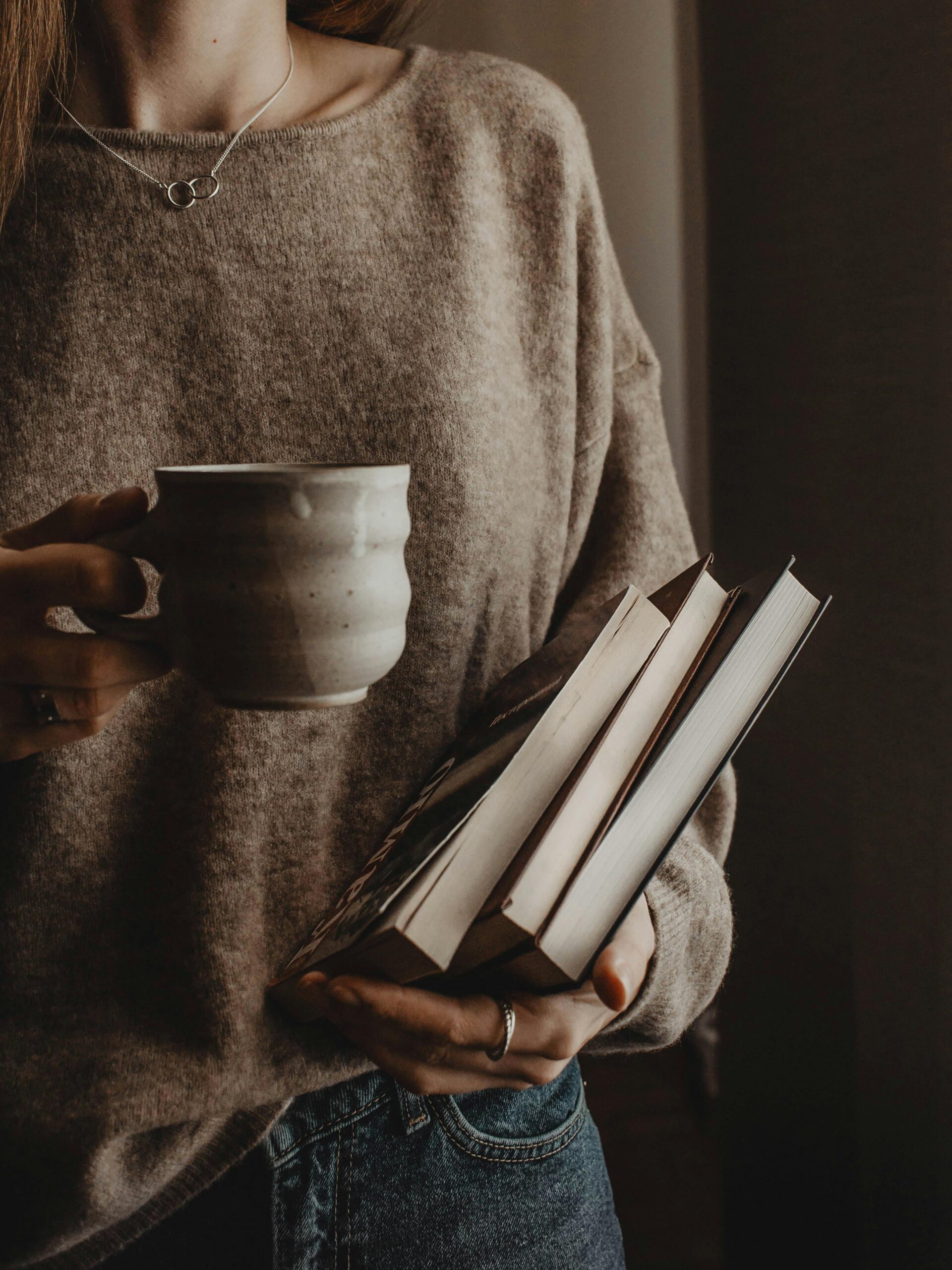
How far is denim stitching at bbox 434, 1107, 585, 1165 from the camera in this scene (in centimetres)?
70

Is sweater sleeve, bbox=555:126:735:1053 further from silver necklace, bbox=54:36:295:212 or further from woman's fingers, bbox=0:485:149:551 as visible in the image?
woman's fingers, bbox=0:485:149:551

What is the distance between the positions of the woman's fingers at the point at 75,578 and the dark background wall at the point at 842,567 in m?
0.61

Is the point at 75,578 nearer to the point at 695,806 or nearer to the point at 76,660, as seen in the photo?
the point at 76,660

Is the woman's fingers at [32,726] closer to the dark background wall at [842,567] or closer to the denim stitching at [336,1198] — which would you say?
the denim stitching at [336,1198]

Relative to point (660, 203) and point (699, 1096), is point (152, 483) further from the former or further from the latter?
point (699, 1096)

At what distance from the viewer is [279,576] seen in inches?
16.1

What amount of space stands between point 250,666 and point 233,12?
0.60m

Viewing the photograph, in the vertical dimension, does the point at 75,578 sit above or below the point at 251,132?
below

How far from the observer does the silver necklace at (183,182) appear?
27.8 inches

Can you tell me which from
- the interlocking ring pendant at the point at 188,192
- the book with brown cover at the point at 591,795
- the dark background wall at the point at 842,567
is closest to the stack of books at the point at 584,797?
the book with brown cover at the point at 591,795

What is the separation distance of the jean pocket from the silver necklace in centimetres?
71

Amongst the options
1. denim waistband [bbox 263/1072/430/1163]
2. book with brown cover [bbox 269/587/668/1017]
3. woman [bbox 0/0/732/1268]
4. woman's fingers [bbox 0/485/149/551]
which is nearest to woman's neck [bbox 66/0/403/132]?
woman [bbox 0/0/732/1268]

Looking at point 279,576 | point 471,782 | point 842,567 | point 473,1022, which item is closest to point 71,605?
point 279,576

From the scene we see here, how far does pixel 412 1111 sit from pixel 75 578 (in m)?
0.48
